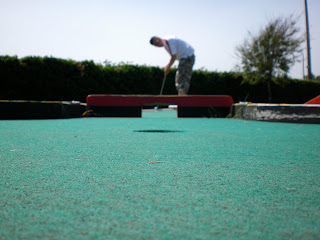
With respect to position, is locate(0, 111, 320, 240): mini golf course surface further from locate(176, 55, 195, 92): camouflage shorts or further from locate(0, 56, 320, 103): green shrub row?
locate(0, 56, 320, 103): green shrub row

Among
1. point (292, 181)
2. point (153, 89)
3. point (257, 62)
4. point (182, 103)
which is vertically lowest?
point (292, 181)

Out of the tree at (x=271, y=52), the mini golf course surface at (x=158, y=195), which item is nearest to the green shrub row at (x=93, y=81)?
the tree at (x=271, y=52)

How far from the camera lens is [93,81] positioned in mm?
13539

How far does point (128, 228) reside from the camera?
107 cm

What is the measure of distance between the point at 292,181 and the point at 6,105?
6.85 metres

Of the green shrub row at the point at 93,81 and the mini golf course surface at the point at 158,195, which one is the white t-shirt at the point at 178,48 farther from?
the green shrub row at the point at 93,81

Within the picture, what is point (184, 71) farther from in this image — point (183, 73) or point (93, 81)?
point (93, 81)

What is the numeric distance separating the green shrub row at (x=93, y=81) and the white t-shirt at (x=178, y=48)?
6.04m

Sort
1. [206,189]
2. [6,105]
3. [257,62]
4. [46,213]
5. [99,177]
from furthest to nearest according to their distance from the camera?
[257,62]
[6,105]
[99,177]
[206,189]
[46,213]

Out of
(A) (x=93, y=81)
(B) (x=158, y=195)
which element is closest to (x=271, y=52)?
(A) (x=93, y=81)

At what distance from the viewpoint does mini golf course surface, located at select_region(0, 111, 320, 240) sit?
1066 millimetres

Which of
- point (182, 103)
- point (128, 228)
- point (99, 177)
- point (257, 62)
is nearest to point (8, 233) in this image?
point (128, 228)

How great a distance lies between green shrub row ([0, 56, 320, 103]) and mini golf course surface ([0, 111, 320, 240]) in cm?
1007

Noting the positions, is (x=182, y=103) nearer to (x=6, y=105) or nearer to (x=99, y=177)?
(x=6, y=105)
